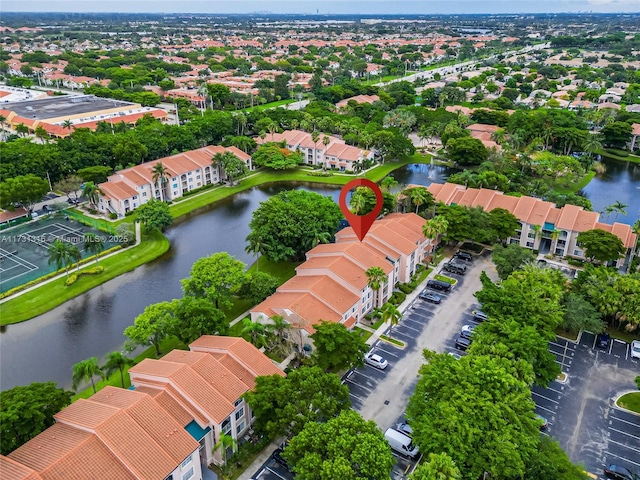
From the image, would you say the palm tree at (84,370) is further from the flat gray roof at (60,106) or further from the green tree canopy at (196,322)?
the flat gray roof at (60,106)

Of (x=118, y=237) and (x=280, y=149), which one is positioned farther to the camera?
(x=280, y=149)

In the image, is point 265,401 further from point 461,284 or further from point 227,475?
point 461,284

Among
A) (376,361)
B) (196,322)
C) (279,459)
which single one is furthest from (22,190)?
(279,459)

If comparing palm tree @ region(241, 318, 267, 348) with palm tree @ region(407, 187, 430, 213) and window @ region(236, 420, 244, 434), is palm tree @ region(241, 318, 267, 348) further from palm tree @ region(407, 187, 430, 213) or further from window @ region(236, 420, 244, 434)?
palm tree @ region(407, 187, 430, 213)

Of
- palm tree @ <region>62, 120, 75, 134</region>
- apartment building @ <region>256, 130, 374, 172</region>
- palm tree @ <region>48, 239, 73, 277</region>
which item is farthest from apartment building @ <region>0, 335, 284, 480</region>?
palm tree @ <region>62, 120, 75, 134</region>

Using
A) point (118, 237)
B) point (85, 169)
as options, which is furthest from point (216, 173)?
point (118, 237)

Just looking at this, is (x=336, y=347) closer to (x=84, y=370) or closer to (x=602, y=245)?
(x=84, y=370)

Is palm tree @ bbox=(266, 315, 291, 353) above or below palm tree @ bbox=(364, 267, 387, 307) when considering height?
below
